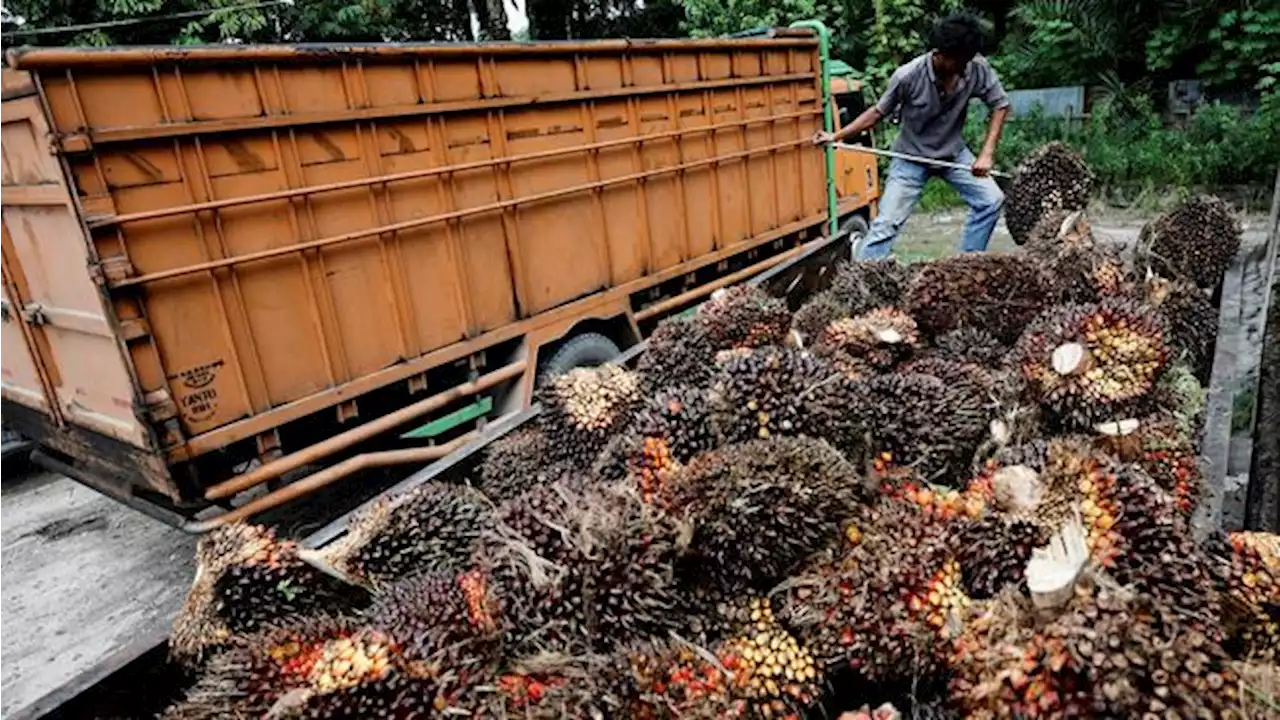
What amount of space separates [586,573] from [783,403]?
0.68 meters

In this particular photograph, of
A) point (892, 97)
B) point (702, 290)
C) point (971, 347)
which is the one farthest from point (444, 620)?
point (892, 97)

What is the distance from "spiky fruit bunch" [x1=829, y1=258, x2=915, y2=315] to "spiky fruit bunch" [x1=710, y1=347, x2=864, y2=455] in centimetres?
122

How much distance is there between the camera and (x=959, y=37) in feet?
16.4

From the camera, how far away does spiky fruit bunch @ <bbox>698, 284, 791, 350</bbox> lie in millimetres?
2803

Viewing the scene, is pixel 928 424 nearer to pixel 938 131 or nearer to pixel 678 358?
pixel 678 358

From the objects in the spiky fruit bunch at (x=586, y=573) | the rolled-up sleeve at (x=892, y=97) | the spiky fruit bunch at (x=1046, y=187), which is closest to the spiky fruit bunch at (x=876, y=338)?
the spiky fruit bunch at (x=586, y=573)

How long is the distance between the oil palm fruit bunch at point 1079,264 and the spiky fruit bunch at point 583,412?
1.59 m

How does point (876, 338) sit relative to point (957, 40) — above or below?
below

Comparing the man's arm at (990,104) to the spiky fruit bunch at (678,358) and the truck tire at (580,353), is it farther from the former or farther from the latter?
the spiky fruit bunch at (678,358)

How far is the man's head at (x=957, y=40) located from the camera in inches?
197

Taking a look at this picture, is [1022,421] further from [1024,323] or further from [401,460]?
[401,460]

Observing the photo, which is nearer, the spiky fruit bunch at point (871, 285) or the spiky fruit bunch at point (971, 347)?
the spiky fruit bunch at point (971, 347)

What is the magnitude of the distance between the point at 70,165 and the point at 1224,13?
41.5 feet

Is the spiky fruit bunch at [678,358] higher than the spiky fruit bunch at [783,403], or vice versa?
the spiky fruit bunch at [783,403]
